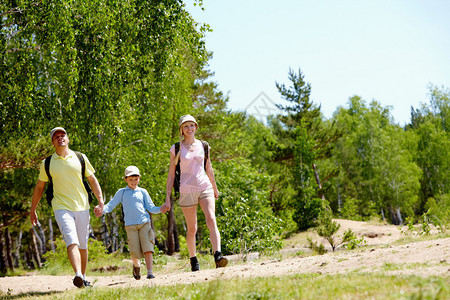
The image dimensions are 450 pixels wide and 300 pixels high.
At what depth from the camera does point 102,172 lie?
752 inches

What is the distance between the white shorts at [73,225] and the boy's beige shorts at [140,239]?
2.83 feet

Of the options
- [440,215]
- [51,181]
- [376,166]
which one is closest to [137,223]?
[51,181]

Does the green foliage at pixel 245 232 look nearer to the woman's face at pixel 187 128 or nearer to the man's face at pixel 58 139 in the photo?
the woman's face at pixel 187 128

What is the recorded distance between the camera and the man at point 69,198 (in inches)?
251

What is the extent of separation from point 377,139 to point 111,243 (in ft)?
99.9

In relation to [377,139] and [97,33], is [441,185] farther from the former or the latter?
[97,33]

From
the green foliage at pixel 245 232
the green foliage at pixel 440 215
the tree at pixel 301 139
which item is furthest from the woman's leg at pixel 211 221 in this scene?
the tree at pixel 301 139

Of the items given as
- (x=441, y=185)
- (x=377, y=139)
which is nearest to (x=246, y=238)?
(x=377, y=139)

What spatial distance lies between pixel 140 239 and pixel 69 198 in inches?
57.0

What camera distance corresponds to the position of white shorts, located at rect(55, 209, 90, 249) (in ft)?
20.8

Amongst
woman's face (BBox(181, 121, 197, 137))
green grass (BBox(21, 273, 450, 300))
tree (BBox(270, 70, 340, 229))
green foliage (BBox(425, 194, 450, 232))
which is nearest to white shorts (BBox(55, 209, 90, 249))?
green grass (BBox(21, 273, 450, 300))

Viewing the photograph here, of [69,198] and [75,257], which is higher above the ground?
[69,198]

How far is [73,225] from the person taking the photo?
6.45 metres

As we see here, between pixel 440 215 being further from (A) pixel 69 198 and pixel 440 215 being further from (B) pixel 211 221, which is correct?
(A) pixel 69 198
